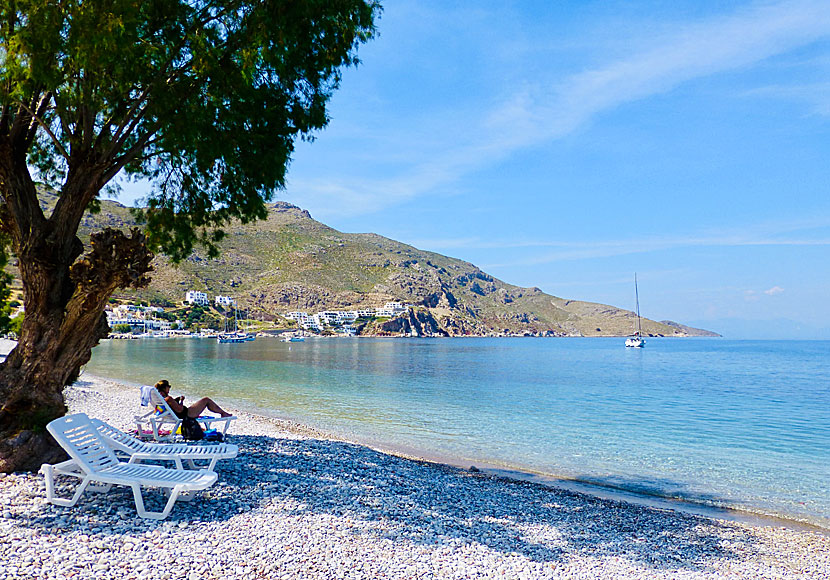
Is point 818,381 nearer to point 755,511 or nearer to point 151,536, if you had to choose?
point 755,511

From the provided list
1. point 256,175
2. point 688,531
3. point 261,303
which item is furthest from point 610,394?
point 261,303

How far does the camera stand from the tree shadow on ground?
5434mm

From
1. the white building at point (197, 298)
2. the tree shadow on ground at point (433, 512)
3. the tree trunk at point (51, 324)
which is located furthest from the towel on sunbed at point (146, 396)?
the white building at point (197, 298)

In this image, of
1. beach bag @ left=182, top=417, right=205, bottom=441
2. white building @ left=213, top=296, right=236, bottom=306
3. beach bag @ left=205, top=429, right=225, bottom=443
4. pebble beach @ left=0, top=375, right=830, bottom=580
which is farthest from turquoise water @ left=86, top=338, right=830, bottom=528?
white building @ left=213, top=296, right=236, bottom=306

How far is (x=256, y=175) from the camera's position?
7426 millimetres

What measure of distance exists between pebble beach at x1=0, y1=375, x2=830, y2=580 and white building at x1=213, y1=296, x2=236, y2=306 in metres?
142

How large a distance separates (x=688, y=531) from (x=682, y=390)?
30.4 meters

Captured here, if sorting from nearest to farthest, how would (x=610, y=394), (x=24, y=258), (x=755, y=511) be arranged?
1. (x=24, y=258)
2. (x=755, y=511)
3. (x=610, y=394)

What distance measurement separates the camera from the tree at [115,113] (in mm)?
5168

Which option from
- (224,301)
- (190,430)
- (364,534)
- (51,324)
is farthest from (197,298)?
(364,534)

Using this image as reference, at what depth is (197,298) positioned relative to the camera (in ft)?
448

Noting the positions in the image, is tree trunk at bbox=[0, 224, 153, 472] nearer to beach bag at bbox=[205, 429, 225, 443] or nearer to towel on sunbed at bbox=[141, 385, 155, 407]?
beach bag at bbox=[205, 429, 225, 443]

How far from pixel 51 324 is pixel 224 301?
145m

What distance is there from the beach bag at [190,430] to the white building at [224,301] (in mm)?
140510
